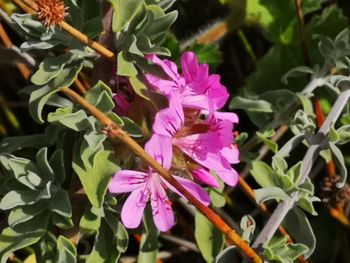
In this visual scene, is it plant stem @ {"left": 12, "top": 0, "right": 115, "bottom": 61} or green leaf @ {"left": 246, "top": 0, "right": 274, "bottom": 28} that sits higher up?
plant stem @ {"left": 12, "top": 0, "right": 115, "bottom": 61}

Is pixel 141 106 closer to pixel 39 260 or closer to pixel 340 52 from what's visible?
pixel 39 260

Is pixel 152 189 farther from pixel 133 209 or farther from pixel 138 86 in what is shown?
pixel 138 86

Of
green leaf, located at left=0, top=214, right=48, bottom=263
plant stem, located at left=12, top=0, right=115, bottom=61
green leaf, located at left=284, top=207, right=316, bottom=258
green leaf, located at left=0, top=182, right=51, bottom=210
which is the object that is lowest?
green leaf, located at left=284, top=207, right=316, bottom=258

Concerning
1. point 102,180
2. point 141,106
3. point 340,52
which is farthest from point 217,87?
point 340,52

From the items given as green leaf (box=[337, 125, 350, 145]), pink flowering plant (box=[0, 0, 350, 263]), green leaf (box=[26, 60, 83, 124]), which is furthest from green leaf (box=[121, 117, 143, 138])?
green leaf (box=[337, 125, 350, 145])

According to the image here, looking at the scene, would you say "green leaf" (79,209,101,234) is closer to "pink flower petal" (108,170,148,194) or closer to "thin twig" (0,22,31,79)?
"pink flower petal" (108,170,148,194)

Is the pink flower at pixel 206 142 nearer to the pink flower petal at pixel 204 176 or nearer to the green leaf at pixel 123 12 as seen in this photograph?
the pink flower petal at pixel 204 176

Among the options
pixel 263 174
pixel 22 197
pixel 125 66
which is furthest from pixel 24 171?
pixel 263 174
